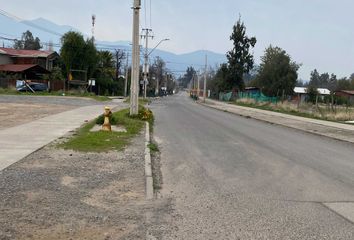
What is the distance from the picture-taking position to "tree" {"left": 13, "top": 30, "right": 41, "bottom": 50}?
362ft

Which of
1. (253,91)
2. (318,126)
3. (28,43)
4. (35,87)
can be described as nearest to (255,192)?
(318,126)

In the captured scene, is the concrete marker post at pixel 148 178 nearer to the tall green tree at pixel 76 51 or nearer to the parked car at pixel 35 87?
the parked car at pixel 35 87

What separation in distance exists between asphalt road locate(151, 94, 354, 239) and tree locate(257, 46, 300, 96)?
6060 centimetres

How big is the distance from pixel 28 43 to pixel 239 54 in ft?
175

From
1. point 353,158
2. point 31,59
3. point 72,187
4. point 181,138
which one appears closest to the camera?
point 72,187

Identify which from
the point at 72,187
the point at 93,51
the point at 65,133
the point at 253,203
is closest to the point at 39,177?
the point at 72,187

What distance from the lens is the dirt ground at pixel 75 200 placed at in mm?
5598

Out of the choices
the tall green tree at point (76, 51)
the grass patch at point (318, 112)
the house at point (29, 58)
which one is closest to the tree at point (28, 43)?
the house at point (29, 58)

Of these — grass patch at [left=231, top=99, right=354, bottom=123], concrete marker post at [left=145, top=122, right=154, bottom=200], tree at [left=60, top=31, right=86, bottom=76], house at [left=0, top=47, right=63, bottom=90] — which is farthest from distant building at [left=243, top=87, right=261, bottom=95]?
concrete marker post at [left=145, top=122, right=154, bottom=200]

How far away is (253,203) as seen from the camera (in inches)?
286

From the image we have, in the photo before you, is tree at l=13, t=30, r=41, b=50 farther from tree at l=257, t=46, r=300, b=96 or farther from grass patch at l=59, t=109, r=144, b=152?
grass patch at l=59, t=109, r=144, b=152

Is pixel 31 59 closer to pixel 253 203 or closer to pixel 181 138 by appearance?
pixel 181 138

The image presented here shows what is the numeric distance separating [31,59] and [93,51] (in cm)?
1210

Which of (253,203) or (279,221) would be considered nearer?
(279,221)
